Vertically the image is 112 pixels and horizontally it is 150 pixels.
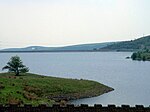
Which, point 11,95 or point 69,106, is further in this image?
point 11,95

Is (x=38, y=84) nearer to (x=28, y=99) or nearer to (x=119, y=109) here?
(x=28, y=99)

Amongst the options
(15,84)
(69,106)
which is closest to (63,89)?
(15,84)

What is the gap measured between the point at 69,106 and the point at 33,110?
197cm

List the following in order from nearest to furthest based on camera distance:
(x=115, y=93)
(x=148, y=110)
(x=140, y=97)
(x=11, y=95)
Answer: (x=148, y=110) < (x=11, y=95) < (x=140, y=97) < (x=115, y=93)

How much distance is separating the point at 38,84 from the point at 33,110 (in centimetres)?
5083

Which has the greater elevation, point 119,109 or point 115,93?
point 119,109

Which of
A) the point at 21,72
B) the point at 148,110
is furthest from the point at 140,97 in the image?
the point at 148,110

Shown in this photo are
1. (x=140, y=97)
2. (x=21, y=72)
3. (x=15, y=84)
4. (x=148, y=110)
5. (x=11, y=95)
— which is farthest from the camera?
(x=21, y=72)

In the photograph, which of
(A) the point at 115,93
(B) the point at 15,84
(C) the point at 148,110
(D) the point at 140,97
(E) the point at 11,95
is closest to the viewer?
(C) the point at 148,110

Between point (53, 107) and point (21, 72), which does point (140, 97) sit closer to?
point (21, 72)

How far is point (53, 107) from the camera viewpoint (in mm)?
18453

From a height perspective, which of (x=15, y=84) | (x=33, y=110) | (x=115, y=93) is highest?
(x=33, y=110)

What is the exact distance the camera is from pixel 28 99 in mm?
50406

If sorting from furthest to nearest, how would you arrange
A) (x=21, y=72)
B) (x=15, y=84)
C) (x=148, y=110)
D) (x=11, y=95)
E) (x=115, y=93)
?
(x=21, y=72) → (x=115, y=93) → (x=15, y=84) → (x=11, y=95) → (x=148, y=110)
